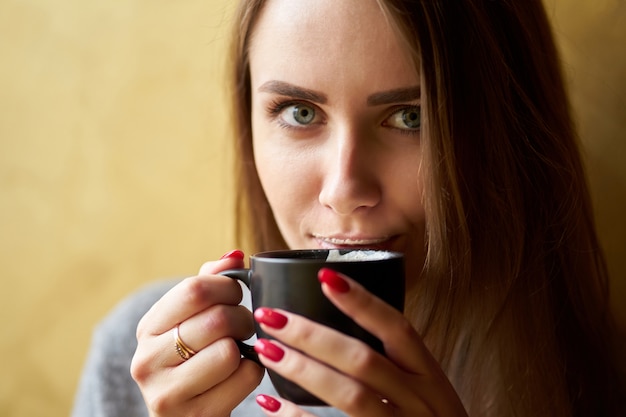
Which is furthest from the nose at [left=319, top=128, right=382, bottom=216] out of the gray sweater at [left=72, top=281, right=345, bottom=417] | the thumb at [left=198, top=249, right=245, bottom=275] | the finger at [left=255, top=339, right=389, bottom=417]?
the gray sweater at [left=72, top=281, right=345, bottom=417]

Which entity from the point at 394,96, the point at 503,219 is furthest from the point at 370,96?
the point at 503,219

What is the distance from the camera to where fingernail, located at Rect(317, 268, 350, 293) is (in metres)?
0.64

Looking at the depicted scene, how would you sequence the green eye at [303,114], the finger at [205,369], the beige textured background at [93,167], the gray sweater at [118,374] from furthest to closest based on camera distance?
the beige textured background at [93,167]
the gray sweater at [118,374]
the green eye at [303,114]
the finger at [205,369]

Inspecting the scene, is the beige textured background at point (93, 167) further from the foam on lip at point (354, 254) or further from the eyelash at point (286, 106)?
the foam on lip at point (354, 254)

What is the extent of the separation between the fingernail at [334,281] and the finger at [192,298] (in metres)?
0.16

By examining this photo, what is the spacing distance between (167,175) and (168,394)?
66 cm

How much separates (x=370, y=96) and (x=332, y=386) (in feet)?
1.20

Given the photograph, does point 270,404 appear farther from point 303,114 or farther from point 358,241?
point 303,114

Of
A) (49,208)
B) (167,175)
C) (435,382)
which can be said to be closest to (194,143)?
(167,175)

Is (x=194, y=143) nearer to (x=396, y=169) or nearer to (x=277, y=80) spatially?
(x=277, y=80)

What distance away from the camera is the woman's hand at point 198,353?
75cm

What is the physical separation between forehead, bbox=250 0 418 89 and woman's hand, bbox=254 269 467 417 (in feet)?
0.99

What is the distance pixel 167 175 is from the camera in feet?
4.45

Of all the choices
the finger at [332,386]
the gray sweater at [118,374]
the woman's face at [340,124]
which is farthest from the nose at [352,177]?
the gray sweater at [118,374]
